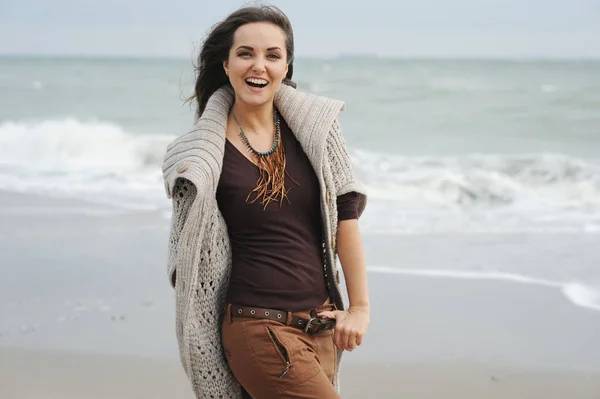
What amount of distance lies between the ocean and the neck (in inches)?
23.8

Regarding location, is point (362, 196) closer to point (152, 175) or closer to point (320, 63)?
point (152, 175)

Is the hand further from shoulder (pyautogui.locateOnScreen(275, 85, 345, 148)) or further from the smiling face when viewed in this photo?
the smiling face

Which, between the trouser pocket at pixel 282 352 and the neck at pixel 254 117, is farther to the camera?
the neck at pixel 254 117

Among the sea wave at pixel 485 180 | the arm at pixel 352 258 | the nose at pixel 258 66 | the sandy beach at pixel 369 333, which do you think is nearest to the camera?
the nose at pixel 258 66

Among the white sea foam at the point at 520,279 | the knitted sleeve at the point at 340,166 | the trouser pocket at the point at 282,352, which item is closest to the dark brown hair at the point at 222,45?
the knitted sleeve at the point at 340,166

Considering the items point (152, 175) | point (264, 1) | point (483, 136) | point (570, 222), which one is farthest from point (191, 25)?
point (264, 1)

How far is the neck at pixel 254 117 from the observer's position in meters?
2.62

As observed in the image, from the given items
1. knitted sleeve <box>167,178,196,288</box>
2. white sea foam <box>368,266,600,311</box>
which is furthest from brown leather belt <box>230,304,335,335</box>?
white sea foam <box>368,266,600,311</box>

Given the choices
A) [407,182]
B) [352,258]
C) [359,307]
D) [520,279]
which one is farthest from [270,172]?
[407,182]

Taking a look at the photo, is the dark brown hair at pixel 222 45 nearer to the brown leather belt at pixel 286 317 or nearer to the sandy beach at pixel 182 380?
the brown leather belt at pixel 286 317

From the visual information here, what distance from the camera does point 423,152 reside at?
1422 cm

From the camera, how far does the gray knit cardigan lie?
8.12 feet

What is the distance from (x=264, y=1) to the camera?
2.73m

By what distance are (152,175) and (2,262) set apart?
512 cm
